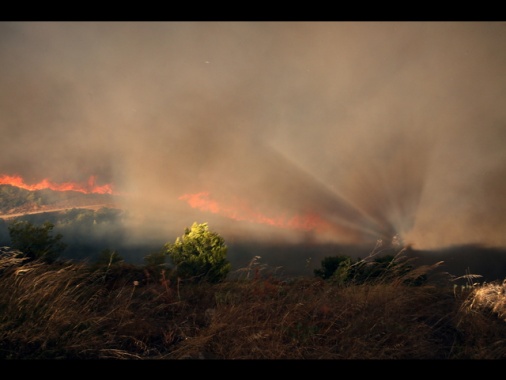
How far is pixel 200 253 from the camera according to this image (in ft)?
35.0

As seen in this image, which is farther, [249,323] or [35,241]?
[35,241]

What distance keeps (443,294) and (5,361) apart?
6.67 meters

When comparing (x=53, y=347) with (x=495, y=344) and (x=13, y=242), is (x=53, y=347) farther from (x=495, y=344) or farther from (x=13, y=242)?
(x=13, y=242)

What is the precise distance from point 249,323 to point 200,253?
656 centimetres

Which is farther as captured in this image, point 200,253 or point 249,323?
point 200,253

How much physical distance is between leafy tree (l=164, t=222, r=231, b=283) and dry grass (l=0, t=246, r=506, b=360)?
15.2 feet

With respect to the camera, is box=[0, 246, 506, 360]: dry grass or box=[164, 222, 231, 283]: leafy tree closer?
box=[0, 246, 506, 360]: dry grass

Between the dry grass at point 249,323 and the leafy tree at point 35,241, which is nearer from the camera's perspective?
the dry grass at point 249,323

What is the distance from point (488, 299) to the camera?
17.5 ft

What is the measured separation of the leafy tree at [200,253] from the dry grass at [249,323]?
15.2 feet

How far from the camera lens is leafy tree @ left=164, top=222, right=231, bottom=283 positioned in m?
10.4

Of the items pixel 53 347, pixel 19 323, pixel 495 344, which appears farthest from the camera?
pixel 495 344

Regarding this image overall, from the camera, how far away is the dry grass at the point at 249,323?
3701 mm

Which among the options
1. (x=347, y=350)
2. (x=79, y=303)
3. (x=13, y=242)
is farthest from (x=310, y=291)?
(x=13, y=242)
